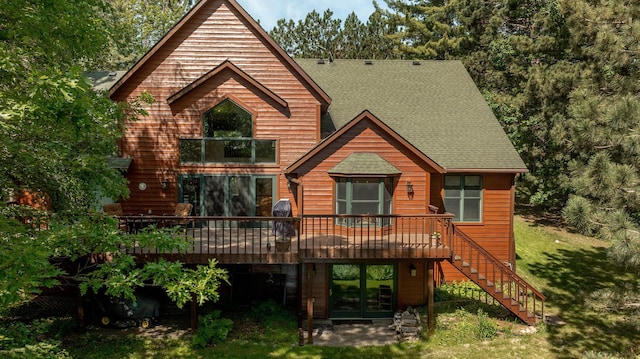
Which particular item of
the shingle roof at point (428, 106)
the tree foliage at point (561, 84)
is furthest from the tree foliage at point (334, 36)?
the shingle roof at point (428, 106)

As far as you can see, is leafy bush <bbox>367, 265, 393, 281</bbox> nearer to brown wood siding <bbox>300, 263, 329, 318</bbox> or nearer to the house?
the house

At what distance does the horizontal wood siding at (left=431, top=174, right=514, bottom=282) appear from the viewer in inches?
575

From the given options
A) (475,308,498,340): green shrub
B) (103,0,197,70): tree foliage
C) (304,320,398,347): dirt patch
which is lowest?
(304,320,398,347): dirt patch

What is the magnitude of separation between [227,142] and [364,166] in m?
5.39

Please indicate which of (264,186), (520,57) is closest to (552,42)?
(520,57)

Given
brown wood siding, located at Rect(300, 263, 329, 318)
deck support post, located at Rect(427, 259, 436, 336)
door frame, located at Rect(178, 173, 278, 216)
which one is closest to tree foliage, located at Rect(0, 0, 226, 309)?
door frame, located at Rect(178, 173, 278, 216)

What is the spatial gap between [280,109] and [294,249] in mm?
5735

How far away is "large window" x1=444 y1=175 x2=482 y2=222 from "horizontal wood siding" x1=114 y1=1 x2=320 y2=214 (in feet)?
18.4

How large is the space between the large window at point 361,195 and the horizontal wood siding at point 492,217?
2.97 metres

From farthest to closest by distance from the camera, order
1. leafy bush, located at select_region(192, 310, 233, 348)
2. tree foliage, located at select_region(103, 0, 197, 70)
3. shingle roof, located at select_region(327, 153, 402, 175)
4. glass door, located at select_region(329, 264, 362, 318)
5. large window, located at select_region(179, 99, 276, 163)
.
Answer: tree foliage, located at select_region(103, 0, 197, 70) < large window, located at select_region(179, 99, 276, 163) < glass door, located at select_region(329, 264, 362, 318) < shingle roof, located at select_region(327, 153, 402, 175) < leafy bush, located at select_region(192, 310, 233, 348)

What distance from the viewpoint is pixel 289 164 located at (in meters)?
14.3

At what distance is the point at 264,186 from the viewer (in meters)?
14.4

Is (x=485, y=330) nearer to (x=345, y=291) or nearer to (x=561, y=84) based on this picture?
(x=345, y=291)

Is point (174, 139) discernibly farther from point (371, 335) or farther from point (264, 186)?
point (371, 335)
